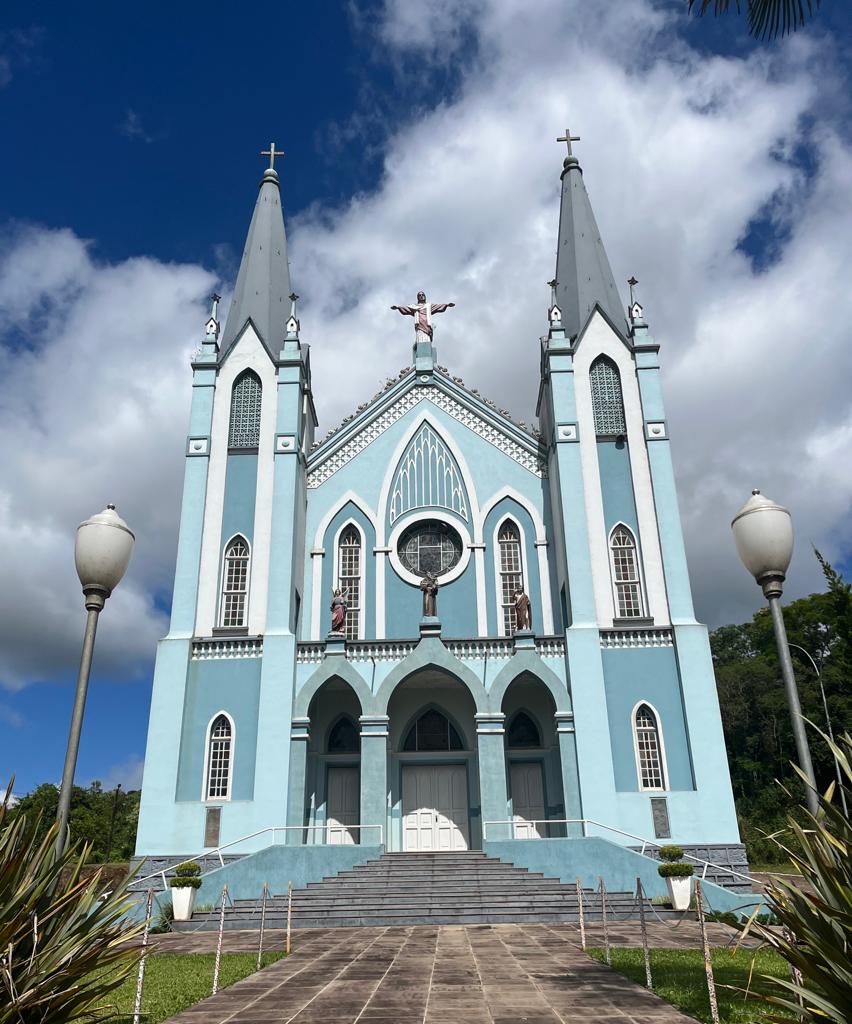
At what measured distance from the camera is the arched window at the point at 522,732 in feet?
73.5

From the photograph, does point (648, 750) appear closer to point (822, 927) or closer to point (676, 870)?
point (676, 870)

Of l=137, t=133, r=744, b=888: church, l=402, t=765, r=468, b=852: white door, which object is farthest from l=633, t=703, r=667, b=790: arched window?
l=402, t=765, r=468, b=852: white door

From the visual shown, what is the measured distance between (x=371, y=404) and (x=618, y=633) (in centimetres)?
1003

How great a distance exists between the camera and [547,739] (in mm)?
22094

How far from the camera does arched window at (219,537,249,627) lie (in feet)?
72.7

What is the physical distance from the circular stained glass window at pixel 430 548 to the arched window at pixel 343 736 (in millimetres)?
4441

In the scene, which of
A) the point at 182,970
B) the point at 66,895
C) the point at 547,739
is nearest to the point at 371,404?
the point at 547,739

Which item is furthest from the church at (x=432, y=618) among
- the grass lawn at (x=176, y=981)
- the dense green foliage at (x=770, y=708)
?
the dense green foliage at (x=770, y=708)

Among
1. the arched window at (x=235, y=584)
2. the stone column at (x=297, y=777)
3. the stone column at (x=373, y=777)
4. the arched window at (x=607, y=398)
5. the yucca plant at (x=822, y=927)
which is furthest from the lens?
the arched window at (x=607, y=398)

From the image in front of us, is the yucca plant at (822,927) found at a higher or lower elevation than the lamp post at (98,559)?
lower

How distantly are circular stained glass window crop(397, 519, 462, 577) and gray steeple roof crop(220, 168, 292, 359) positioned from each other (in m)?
6.66

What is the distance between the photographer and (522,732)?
22.6 meters

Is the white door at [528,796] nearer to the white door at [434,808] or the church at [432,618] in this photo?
the church at [432,618]

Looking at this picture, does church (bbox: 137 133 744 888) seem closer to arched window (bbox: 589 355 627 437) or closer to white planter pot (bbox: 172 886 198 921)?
arched window (bbox: 589 355 627 437)
